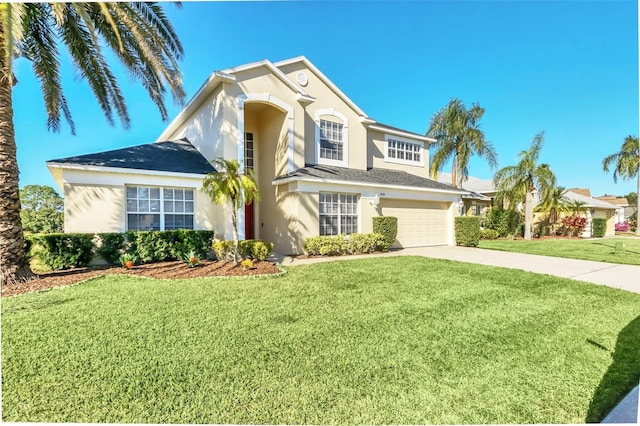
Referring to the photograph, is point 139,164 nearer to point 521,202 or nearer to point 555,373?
point 555,373

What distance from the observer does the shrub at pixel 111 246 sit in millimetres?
9320

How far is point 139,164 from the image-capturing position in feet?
35.3

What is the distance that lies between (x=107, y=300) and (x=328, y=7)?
8.10 metres

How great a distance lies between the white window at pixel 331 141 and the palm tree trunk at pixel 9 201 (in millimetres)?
11077

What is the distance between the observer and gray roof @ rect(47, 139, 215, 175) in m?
10.2

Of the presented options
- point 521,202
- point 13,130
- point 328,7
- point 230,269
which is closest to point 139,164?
point 13,130

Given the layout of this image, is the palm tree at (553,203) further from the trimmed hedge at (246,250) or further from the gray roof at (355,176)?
the trimmed hedge at (246,250)

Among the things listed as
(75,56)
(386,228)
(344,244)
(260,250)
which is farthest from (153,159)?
(386,228)

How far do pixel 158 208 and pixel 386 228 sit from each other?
9.77 meters

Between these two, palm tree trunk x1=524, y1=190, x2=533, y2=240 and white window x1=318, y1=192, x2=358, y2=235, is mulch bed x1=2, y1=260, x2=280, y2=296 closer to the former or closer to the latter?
white window x1=318, y1=192, x2=358, y2=235

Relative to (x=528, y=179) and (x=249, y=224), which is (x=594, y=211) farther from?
(x=249, y=224)

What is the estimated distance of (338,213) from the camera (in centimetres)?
1323

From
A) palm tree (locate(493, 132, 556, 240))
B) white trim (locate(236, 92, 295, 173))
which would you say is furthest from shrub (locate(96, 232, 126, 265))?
palm tree (locate(493, 132, 556, 240))

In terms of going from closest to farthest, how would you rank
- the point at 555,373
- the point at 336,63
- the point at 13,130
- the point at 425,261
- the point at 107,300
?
the point at 555,373 → the point at 107,300 → the point at 13,130 → the point at 425,261 → the point at 336,63
